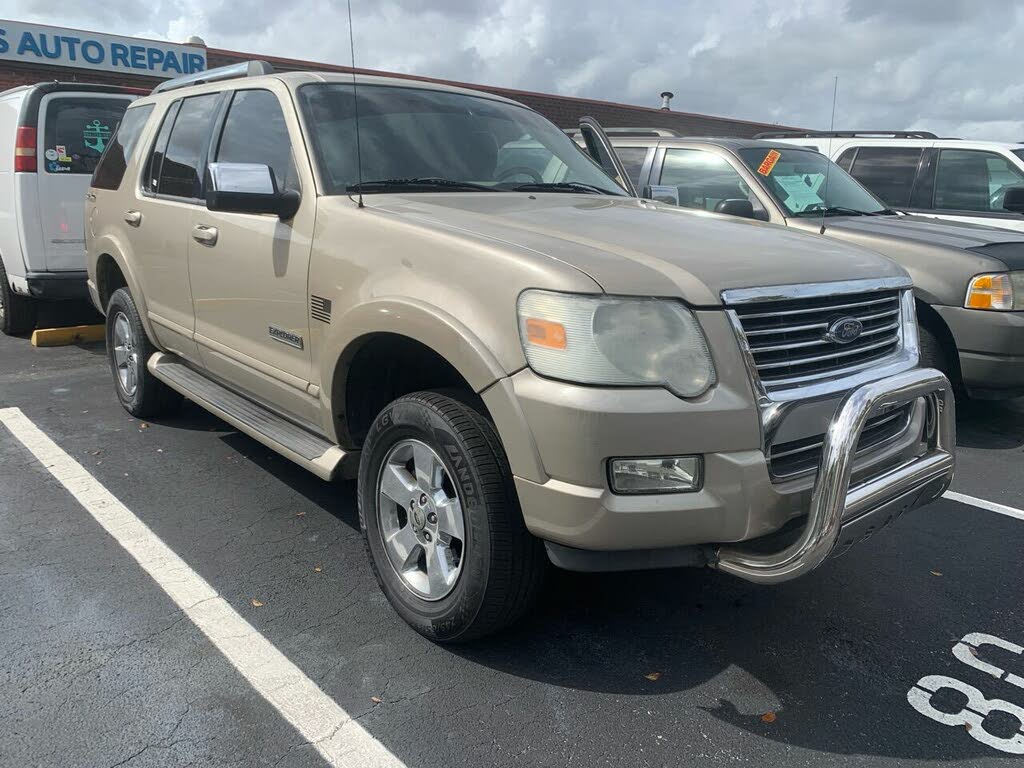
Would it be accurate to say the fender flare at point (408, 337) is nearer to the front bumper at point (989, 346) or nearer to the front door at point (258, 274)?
the front door at point (258, 274)

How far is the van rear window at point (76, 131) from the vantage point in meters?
6.98

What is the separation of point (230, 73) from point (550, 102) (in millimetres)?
14481

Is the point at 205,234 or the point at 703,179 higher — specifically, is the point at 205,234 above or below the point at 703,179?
below

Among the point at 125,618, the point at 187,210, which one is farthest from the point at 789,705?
the point at 187,210

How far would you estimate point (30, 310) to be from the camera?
7.72 metres

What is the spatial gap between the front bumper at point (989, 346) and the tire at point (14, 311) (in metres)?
7.25

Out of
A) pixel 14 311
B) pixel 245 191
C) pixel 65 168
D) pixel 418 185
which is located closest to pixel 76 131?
pixel 65 168

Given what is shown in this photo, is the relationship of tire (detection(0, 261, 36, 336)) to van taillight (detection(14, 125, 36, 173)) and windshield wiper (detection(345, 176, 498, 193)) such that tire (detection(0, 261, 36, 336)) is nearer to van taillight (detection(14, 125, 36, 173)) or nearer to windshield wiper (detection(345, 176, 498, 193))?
van taillight (detection(14, 125, 36, 173))

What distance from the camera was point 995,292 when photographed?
17.0 ft

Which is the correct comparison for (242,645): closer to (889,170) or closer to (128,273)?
(128,273)

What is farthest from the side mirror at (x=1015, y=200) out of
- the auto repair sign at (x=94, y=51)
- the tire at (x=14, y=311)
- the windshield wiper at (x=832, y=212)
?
the auto repair sign at (x=94, y=51)

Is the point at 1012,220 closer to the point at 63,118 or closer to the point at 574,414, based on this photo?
the point at 574,414

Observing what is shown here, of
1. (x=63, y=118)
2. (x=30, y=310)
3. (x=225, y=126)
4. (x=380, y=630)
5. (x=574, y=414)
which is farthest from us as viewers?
(x=30, y=310)

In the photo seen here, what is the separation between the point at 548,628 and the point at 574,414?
1.10 m
